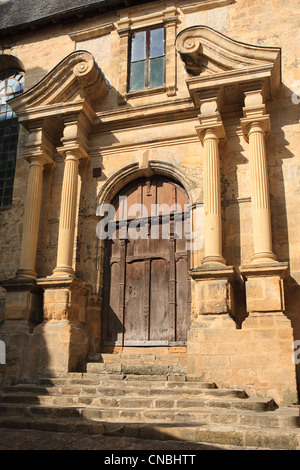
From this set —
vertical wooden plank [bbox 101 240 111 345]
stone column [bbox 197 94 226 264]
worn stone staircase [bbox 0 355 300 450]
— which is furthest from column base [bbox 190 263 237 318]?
vertical wooden plank [bbox 101 240 111 345]

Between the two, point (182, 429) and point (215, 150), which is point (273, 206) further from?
point (182, 429)

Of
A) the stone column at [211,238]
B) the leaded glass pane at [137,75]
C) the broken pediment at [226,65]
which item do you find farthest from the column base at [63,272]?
the leaded glass pane at [137,75]

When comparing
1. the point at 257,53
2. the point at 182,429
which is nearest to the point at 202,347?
the point at 182,429

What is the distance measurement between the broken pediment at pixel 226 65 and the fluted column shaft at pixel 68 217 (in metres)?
2.63

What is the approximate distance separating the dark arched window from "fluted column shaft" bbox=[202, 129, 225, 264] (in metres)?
4.59

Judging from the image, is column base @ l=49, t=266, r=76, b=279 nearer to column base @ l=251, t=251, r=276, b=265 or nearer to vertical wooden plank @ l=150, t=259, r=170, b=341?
vertical wooden plank @ l=150, t=259, r=170, b=341

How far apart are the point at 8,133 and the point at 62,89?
2.43 meters

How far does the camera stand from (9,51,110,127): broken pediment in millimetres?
9078

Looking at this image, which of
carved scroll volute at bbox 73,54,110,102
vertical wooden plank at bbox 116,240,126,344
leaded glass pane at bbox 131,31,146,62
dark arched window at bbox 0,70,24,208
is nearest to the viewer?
vertical wooden plank at bbox 116,240,126,344

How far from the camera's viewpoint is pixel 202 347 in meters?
6.86

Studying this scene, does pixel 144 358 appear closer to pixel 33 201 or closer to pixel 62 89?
pixel 33 201
